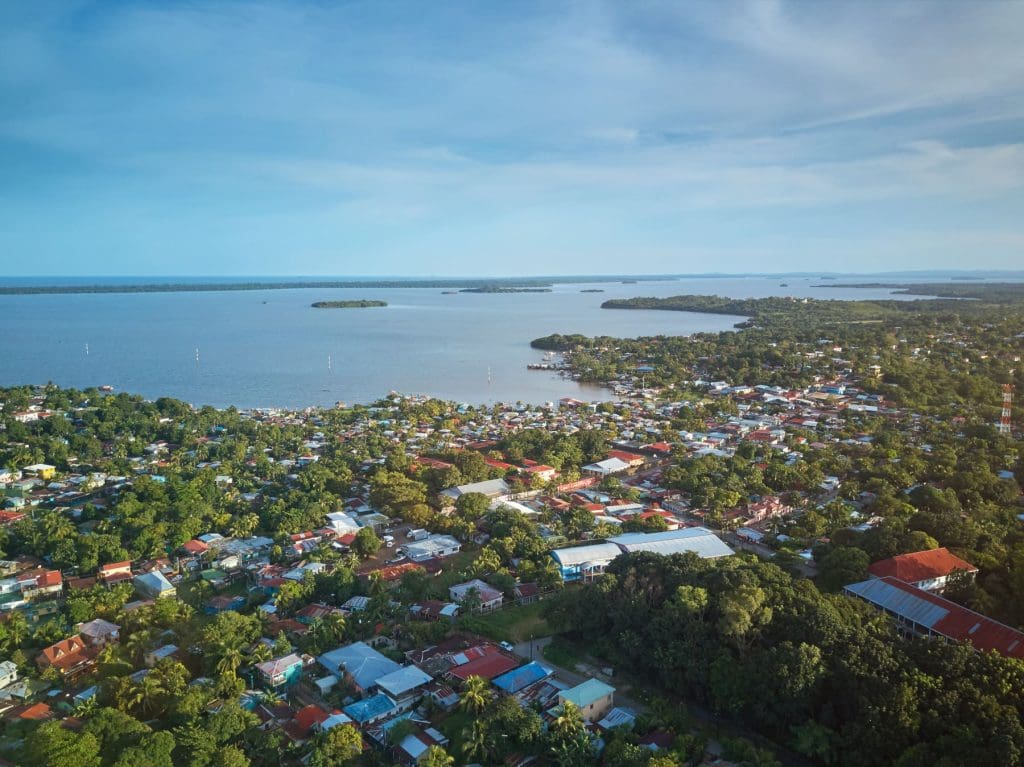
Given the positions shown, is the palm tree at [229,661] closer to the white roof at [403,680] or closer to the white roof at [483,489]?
the white roof at [403,680]

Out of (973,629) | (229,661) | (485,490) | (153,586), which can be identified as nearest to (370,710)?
(229,661)

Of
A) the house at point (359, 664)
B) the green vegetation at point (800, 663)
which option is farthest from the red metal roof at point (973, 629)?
the house at point (359, 664)

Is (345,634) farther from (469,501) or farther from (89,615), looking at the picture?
(469,501)

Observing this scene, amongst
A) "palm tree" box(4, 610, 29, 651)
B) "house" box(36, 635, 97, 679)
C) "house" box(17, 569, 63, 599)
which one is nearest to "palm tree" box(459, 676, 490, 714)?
"house" box(36, 635, 97, 679)

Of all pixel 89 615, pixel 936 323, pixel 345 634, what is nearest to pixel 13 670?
pixel 89 615

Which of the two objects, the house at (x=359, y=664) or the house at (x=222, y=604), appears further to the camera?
the house at (x=222, y=604)

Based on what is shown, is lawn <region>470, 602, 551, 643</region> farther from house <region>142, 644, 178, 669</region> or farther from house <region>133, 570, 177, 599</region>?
house <region>133, 570, 177, 599</region>
